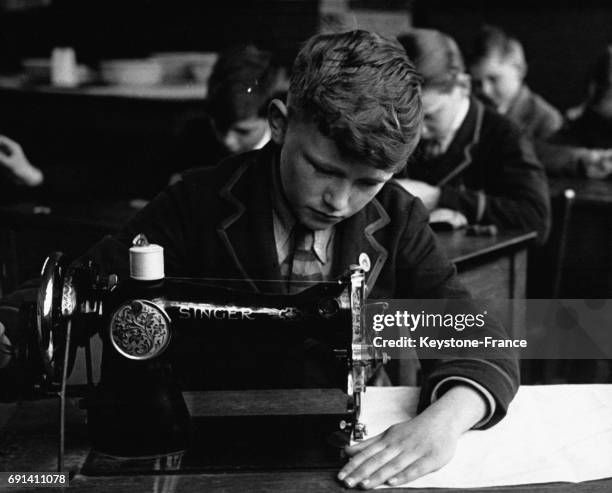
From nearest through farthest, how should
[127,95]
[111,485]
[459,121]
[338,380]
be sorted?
[111,485] → [338,380] → [459,121] → [127,95]

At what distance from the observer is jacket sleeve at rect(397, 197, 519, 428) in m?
1.19

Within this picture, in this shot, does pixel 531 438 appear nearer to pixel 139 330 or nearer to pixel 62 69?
pixel 139 330

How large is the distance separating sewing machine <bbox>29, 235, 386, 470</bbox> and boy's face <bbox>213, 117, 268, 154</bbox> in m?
1.55

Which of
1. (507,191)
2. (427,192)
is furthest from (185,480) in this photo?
(507,191)

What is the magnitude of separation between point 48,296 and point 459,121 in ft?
6.24

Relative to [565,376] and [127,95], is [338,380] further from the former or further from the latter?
[127,95]

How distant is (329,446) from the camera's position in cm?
112

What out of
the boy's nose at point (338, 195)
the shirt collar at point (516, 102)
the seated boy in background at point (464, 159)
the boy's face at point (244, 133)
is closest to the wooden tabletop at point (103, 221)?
the seated boy in background at point (464, 159)

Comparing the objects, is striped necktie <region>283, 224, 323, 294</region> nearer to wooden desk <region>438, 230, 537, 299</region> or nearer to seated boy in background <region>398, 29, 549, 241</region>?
wooden desk <region>438, 230, 537, 299</region>

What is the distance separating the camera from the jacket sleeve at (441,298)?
3.91ft

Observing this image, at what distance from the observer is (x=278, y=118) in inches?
51.9

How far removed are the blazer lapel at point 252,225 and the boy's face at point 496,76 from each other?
10.1 feet

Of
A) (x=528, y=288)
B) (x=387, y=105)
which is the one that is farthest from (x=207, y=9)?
(x=387, y=105)

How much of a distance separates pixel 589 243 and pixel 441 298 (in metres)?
1.91
